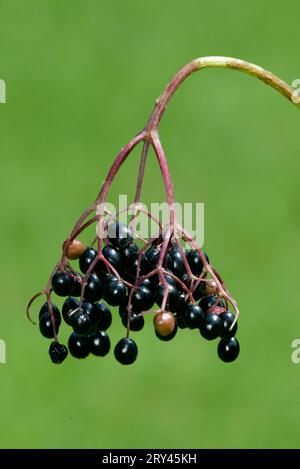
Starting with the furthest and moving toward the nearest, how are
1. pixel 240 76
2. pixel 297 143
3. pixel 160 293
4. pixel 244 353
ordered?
pixel 240 76
pixel 297 143
pixel 244 353
pixel 160 293

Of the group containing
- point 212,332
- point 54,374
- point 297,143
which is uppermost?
point 297,143

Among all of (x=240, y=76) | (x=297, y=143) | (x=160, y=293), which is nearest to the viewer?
(x=160, y=293)

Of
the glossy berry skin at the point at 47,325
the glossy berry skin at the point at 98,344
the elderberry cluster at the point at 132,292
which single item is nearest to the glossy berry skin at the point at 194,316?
the elderberry cluster at the point at 132,292

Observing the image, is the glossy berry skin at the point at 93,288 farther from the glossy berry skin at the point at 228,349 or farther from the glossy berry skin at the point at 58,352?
the glossy berry skin at the point at 228,349

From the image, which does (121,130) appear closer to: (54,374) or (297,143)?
(297,143)

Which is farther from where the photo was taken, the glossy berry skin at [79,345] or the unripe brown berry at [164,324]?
the glossy berry skin at [79,345]

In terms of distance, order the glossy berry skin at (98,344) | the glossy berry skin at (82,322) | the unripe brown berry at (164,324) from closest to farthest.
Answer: the unripe brown berry at (164,324) < the glossy berry skin at (82,322) < the glossy berry skin at (98,344)

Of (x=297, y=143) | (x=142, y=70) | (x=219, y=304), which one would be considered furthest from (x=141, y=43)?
(x=219, y=304)

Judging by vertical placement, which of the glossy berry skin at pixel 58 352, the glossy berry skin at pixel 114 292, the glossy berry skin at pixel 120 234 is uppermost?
the glossy berry skin at pixel 120 234
